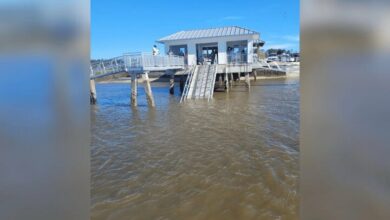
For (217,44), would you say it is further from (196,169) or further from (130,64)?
(196,169)

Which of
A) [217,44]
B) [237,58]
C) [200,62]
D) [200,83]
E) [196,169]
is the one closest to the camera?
[196,169]

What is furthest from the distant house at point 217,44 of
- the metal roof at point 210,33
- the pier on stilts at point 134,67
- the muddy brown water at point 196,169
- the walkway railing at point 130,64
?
the muddy brown water at point 196,169

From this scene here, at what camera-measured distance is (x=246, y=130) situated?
31.4ft

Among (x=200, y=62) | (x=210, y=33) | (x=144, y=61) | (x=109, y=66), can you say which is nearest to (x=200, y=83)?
(x=144, y=61)

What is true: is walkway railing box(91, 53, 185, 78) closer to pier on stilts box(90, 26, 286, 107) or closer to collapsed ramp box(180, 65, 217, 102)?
pier on stilts box(90, 26, 286, 107)

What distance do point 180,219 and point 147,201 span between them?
2.68 ft

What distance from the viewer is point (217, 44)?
25406 millimetres

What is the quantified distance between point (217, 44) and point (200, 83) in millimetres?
7284

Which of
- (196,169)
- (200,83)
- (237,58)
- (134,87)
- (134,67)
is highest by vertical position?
(237,58)

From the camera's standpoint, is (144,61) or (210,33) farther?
(210,33)

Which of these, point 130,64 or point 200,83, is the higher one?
point 130,64

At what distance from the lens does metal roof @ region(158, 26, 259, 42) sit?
24.5 m
